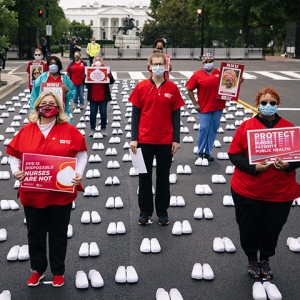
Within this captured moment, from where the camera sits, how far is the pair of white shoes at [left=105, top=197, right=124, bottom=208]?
27.2 feet

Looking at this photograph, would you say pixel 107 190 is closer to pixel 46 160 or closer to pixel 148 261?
pixel 148 261

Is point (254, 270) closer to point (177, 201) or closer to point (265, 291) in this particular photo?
point (265, 291)

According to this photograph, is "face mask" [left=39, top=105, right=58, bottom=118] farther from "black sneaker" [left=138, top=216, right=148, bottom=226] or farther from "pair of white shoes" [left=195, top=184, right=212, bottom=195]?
"pair of white shoes" [left=195, top=184, right=212, bottom=195]

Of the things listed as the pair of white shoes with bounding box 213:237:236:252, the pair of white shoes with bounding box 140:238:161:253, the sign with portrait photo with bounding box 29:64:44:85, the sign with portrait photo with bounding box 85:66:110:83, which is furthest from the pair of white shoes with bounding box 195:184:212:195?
the sign with portrait photo with bounding box 29:64:44:85

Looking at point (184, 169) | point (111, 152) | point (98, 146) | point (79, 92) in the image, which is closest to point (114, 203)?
point (184, 169)

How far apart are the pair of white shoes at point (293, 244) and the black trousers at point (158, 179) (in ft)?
5.05

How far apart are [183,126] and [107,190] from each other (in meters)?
6.15

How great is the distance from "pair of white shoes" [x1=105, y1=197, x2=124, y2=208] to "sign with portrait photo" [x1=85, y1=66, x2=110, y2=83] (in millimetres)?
5435

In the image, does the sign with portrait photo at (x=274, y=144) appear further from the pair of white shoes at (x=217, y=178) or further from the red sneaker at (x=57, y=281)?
the pair of white shoes at (x=217, y=178)

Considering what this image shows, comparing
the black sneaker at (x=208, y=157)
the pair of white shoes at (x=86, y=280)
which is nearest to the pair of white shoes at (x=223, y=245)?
the pair of white shoes at (x=86, y=280)

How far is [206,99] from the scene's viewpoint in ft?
35.6

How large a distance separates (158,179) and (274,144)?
2.33 meters

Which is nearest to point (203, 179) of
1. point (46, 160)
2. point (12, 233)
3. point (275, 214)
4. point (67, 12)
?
point (12, 233)

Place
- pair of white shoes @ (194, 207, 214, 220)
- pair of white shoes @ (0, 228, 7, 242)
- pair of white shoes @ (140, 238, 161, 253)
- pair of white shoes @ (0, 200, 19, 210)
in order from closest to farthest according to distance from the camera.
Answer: pair of white shoes @ (140, 238, 161, 253)
pair of white shoes @ (0, 228, 7, 242)
pair of white shoes @ (194, 207, 214, 220)
pair of white shoes @ (0, 200, 19, 210)
